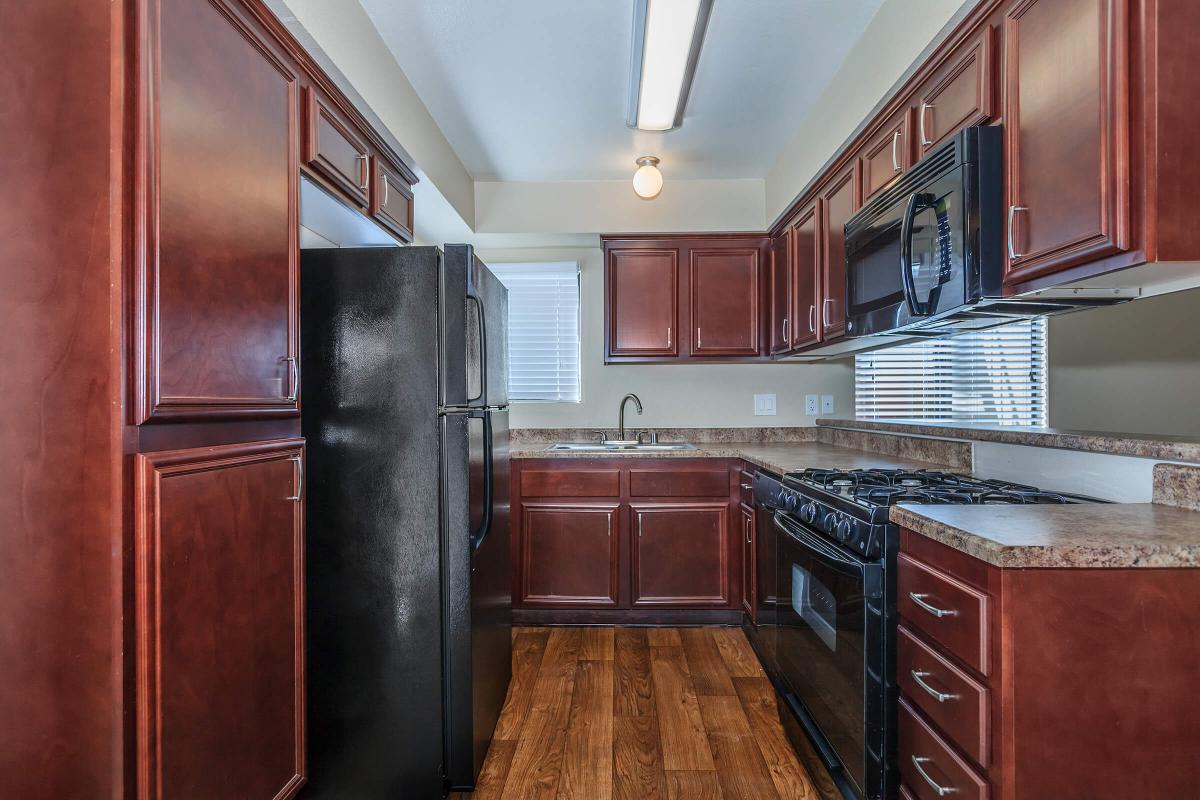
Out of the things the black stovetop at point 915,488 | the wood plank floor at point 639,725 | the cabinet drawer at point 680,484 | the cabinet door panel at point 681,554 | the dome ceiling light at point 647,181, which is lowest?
the wood plank floor at point 639,725

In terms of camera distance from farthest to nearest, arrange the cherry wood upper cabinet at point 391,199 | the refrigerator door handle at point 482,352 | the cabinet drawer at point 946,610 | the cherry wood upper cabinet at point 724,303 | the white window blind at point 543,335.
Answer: the white window blind at point 543,335 → the cherry wood upper cabinet at point 724,303 → the cherry wood upper cabinet at point 391,199 → the refrigerator door handle at point 482,352 → the cabinet drawer at point 946,610

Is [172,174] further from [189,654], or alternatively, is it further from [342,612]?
[342,612]

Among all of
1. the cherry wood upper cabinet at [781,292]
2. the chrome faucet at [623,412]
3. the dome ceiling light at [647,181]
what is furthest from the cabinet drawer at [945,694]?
the chrome faucet at [623,412]

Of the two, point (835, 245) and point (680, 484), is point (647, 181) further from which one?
point (680, 484)

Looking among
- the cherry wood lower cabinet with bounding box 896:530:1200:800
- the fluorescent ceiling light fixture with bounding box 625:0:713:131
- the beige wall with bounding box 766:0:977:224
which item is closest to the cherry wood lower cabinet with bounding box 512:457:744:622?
the beige wall with bounding box 766:0:977:224

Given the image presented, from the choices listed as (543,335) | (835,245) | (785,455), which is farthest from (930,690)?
(543,335)

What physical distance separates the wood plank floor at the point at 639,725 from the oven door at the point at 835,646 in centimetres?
26

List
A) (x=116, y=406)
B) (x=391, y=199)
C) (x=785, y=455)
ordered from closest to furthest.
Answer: (x=116, y=406) < (x=391, y=199) < (x=785, y=455)

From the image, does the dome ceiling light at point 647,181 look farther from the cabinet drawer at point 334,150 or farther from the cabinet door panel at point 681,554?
the cabinet door panel at point 681,554

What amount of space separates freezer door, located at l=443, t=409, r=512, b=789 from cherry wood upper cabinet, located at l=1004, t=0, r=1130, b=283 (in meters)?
1.50

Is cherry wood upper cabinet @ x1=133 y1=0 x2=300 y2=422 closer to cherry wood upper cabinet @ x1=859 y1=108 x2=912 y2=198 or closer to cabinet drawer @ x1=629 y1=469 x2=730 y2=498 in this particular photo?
cherry wood upper cabinet @ x1=859 y1=108 x2=912 y2=198

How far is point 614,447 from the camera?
140 inches

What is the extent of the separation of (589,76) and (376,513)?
183 centimetres

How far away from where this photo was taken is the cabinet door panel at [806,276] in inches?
110
